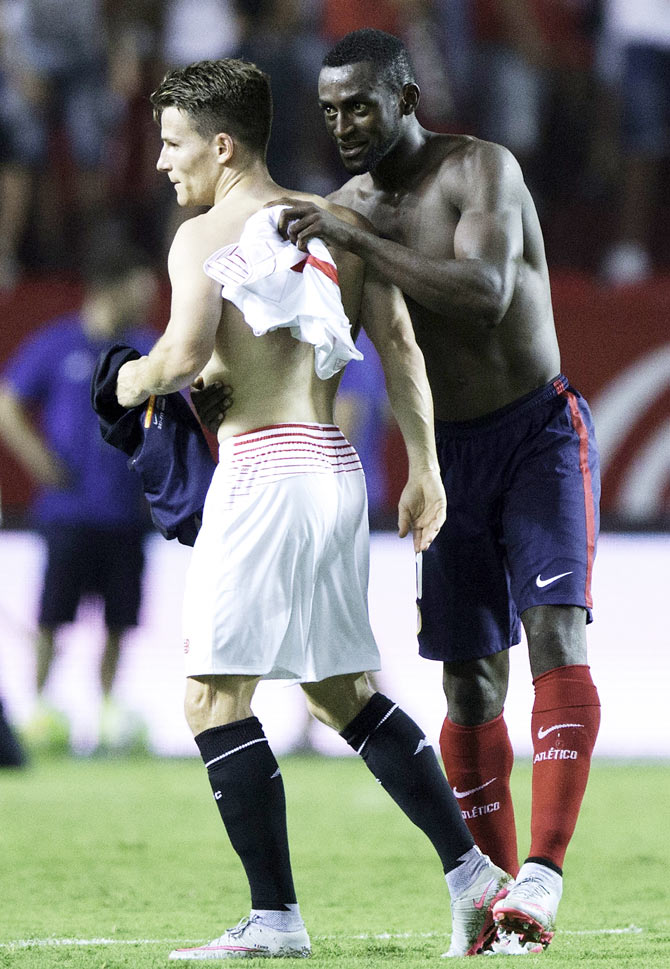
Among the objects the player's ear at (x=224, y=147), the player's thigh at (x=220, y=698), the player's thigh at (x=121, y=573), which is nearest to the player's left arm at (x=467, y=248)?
the player's ear at (x=224, y=147)

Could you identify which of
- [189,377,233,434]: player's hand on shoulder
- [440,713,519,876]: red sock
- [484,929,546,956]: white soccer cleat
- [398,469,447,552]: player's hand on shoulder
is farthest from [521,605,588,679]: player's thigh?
[189,377,233,434]: player's hand on shoulder

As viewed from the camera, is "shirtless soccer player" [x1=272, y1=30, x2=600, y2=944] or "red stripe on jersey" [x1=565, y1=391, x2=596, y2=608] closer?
"shirtless soccer player" [x1=272, y1=30, x2=600, y2=944]

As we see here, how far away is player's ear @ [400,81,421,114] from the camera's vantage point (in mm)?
3873

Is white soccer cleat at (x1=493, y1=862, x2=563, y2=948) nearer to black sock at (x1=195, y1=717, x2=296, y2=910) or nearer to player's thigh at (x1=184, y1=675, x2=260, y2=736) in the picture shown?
black sock at (x1=195, y1=717, x2=296, y2=910)

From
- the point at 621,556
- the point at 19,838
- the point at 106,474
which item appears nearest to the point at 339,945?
the point at 19,838

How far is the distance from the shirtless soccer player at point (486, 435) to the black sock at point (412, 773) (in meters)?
0.19

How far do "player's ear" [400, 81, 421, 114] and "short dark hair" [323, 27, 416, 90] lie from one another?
0.04 feet

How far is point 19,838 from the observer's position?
5543 millimetres

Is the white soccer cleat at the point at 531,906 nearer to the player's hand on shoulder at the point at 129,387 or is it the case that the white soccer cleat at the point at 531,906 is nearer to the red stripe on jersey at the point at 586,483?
the red stripe on jersey at the point at 586,483

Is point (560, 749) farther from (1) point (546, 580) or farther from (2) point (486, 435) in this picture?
(2) point (486, 435)

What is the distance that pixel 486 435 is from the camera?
3963mm

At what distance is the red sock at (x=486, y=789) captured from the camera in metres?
4.06

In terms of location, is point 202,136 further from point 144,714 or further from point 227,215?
point 144,714

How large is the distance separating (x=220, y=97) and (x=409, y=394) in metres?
0.83
